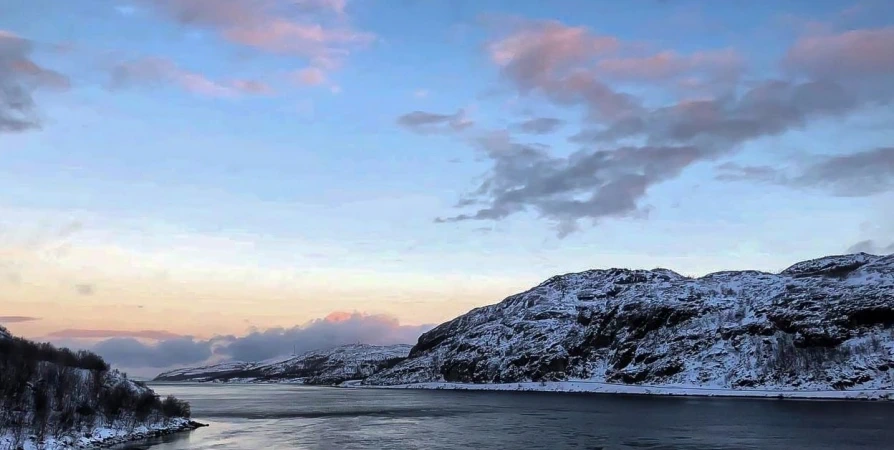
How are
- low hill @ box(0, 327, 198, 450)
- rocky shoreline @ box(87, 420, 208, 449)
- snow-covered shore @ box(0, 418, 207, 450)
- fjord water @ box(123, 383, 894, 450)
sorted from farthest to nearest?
1. fjord water @ box(123, 383, 894, 450)
2. rocky shoreline @ box(87, 420, 208, 449)
3. low hill @ box(0, 327, 198, 450)
4. snow-covered shore @ box(0, 418, 207, 450)

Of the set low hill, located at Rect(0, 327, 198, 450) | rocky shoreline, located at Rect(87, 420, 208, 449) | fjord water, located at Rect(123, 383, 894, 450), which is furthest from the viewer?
fjord water, located at Rect(123, 383, 894, 450)

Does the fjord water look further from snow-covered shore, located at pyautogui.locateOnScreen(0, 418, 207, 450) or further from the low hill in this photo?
the low hill

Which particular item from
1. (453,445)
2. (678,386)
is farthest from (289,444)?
(678,386)

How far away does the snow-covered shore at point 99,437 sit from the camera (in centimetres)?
4769

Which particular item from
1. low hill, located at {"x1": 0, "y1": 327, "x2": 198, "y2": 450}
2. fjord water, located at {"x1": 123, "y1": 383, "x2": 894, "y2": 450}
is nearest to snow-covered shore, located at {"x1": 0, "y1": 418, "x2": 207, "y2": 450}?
low hill, located at {"x1": 0, "y1": 327, "x2": 198, "y2": 450}

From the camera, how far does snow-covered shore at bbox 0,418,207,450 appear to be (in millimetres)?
47688

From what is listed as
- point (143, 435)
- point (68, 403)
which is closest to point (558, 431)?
point (143, 435)

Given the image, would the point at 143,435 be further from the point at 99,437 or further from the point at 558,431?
the point at 558,431

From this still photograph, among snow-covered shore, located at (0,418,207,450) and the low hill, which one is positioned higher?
the low hill

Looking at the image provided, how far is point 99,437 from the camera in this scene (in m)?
57.3

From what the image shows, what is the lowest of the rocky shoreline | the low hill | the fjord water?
the fjord water

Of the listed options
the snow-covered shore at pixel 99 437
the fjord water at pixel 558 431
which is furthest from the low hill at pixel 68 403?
the fjord water at pixel 558 431

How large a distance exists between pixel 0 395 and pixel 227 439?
762 inches

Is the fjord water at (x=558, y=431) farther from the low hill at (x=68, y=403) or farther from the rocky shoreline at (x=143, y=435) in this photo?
the low hill at (x=68, y=403)
